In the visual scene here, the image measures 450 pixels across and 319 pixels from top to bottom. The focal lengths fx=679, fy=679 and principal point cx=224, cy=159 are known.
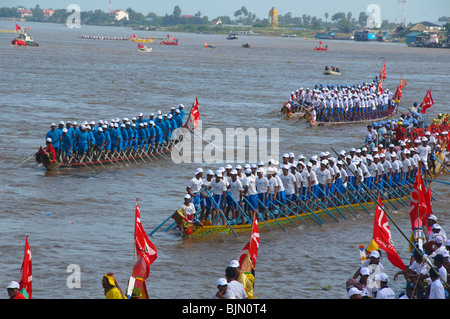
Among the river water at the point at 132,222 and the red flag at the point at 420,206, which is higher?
the red flag at the point at 420,206

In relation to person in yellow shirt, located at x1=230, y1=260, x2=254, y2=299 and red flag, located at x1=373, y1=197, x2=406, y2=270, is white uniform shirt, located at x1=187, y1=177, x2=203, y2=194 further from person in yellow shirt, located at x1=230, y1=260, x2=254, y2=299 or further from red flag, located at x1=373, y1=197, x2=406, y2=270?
person in yellow shirt, located at x1=230, y1=260, x2=254, y2=299

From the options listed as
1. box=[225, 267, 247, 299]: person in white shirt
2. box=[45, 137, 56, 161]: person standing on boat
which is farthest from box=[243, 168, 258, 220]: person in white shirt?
box=[45, 137, 56, 161]: person standing on boat

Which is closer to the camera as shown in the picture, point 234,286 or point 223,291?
point 223,291

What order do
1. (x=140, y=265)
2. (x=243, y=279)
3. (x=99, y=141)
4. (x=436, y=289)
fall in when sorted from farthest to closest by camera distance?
(x=99, y=141)
(x=140, y=265)
(x=243, y=279)
(x=436, y=289)

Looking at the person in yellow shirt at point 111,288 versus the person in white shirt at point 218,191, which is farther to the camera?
the person in white shirt at point 218,191

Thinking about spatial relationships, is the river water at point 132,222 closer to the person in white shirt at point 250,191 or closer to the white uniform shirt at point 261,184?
the person in white shirt at point 250,191

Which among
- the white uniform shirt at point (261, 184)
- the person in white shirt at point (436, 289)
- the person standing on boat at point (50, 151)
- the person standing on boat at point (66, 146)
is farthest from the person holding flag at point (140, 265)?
the person standing on boat at point (50, 151)

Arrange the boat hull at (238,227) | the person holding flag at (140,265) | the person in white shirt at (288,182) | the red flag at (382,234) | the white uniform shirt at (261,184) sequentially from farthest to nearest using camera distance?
the person in white shirt at (288,182)
the white uniform shirt at (261,184)
the boat hull at (238,227)
the red flag at (382,234)
the person holding flag at (140,265)

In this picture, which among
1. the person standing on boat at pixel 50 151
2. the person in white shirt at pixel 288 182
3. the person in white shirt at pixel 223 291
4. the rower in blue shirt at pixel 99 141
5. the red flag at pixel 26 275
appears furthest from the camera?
the rower in blue shirt at pixel 99 141

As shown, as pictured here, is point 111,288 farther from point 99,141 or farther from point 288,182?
point 99,141

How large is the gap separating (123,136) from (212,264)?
10.2m

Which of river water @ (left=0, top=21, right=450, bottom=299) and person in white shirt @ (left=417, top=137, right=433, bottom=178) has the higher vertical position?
person in white shirt @ (left=417, top=137, right=433, bottom=178)

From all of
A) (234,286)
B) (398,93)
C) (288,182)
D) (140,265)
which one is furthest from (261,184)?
(398,93)
